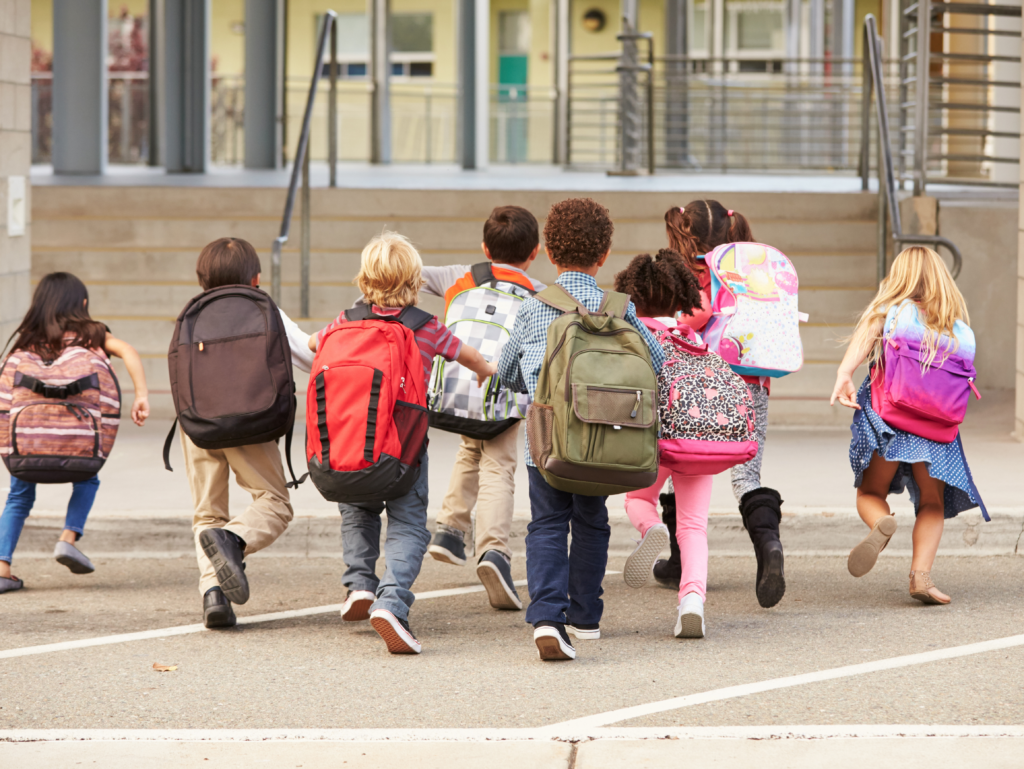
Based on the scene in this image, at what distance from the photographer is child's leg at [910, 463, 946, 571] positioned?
18.7 ft

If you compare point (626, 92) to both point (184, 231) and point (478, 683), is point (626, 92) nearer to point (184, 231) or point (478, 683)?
point (184, 231)

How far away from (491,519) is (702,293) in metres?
1.30

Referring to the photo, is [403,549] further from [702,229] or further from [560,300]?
[702,229]

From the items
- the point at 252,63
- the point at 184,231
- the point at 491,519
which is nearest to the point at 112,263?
the point at 184,231

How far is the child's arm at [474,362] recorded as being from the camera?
5207 mm

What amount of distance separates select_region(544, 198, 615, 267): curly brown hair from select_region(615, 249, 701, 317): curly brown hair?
0.68 ft

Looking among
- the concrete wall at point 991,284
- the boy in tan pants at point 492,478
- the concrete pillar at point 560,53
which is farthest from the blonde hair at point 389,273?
the concrete pillar at point 560,53

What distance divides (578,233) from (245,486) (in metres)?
1.73

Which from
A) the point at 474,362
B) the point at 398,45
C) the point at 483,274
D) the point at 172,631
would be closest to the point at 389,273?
the point at 474,362

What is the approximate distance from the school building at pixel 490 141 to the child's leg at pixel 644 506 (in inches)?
164

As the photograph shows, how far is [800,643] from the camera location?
515 centimetres

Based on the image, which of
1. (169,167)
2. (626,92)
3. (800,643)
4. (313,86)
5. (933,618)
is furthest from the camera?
(169,167)

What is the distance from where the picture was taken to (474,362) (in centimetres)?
522

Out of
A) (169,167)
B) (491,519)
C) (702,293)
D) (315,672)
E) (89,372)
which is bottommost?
(315,672)
